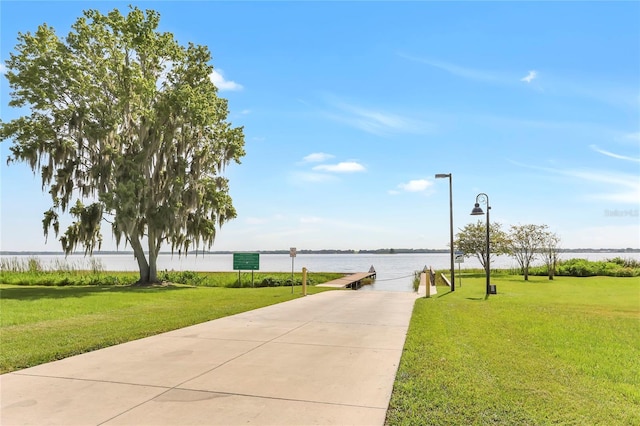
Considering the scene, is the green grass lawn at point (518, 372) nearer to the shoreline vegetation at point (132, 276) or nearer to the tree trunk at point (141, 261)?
the shoreline vegetation at point (132, 276)

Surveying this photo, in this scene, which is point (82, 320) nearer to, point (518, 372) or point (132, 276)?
point (518, 372)

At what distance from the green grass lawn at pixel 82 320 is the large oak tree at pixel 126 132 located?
23.4 feet

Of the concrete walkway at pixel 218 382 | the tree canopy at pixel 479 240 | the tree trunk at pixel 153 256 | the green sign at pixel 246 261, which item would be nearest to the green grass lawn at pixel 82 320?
the concrete walkway at pixel 218 382

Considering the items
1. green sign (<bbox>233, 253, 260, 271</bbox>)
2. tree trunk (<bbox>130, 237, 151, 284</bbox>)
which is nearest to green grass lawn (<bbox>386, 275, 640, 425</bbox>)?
green sign (<bbox>233, 253, 260, 271</bbox>)

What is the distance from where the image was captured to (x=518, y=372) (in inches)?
249

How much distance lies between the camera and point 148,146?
24406 millimetres

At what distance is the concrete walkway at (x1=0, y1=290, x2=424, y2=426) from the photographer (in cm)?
454

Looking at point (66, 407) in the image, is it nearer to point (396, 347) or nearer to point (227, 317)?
point (396, 347)

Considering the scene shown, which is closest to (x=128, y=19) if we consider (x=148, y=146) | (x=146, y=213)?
(x=148, y=146)

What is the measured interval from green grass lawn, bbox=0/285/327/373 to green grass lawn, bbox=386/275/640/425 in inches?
225

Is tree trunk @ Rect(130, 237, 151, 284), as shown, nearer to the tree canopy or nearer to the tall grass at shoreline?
the tall grass at shoreline

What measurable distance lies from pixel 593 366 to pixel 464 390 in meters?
2.99

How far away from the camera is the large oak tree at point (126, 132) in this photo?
2161 centimetres

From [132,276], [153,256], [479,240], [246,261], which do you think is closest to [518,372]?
[246,261]
